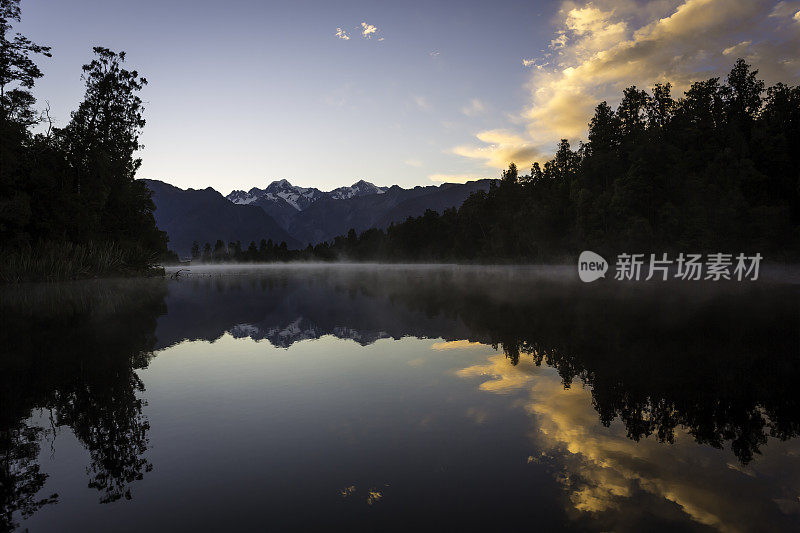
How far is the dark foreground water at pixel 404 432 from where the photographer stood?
533cm

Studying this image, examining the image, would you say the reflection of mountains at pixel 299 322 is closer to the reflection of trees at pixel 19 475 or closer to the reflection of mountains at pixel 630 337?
the reflection of mountains at pixel 630 337

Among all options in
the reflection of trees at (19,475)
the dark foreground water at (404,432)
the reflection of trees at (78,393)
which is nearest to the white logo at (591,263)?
the dark foreground water at (404,432)

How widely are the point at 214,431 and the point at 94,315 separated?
19.0 metres

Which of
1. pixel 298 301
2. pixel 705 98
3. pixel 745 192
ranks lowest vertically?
pixel 298 301

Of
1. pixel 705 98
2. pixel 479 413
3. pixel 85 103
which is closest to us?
pixel 479 413

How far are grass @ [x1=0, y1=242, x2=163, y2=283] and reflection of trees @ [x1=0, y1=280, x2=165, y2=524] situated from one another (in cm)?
2187

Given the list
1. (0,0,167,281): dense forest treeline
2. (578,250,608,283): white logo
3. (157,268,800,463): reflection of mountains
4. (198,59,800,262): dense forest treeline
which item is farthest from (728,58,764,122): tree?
(0,0,167,281): dense forest treeline

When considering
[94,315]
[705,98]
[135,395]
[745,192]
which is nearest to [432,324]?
[135,395]

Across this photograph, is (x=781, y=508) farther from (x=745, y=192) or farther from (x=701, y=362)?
(x=745, y=192)

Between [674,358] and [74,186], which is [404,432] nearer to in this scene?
[674,358]

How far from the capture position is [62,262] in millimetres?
42125

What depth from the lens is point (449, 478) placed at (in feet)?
19.8

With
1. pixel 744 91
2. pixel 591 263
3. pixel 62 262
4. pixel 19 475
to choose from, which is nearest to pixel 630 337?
pixel 19 475

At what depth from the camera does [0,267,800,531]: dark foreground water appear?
533cm
